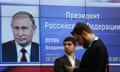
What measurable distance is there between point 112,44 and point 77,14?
977mm

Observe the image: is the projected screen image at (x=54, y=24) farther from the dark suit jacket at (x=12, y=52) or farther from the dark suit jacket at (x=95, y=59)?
the dark suit jacket at (x=95, y=59)

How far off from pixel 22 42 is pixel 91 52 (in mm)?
3902

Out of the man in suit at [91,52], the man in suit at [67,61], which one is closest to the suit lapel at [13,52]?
the man in suit at [67,61]

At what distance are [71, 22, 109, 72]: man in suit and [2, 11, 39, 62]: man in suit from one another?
3718 millimetres

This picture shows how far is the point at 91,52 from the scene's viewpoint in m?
4.29

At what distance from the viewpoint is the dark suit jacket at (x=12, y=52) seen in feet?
25.9

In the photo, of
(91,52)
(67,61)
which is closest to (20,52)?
(67,61)

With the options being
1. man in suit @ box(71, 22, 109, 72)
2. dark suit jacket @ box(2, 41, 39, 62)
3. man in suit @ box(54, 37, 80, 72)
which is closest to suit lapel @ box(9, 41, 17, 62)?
dark suit jacket @ box(2, 41, 39, 62)

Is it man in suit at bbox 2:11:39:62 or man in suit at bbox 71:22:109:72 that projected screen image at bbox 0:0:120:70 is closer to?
man in suit at bbox 2:11:39:62

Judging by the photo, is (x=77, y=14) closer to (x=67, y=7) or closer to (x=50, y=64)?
(x=67, y=7)

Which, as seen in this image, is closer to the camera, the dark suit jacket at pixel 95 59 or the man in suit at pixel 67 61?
the dark suit jacket at pixel 95 59

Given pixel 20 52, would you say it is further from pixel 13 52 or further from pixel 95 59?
pixel 95 59

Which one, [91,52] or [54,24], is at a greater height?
[54,24]

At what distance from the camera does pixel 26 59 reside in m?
8.05
